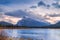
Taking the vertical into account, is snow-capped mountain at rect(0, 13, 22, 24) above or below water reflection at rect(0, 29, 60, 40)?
above

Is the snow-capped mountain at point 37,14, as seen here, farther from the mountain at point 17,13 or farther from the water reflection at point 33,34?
the water reflection at point 33,34

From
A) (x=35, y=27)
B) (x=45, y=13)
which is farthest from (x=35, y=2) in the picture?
(x=35, y=27)

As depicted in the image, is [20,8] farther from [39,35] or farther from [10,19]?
[39,35]

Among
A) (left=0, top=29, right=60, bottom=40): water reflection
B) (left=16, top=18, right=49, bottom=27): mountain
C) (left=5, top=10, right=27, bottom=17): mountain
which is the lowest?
(left=0, top=29, right=60, bottom=40): water reflection

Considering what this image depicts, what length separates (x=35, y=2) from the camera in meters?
1.59

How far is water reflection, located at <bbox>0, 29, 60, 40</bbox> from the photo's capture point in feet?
5.00

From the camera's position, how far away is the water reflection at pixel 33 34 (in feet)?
5.00

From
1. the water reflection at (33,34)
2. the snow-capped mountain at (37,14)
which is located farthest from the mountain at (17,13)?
the water reflection at (33,34)

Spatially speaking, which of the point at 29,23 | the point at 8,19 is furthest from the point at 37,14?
the point at 8,19

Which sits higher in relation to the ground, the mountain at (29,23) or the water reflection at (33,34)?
the mountain at (29,23)

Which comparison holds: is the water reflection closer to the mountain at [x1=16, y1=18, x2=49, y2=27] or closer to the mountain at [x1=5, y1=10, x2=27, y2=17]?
the mountain at [x1=16, y1=18, x2=49, y2=27]

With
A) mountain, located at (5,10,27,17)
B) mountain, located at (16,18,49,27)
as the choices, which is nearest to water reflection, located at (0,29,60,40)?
mountain, located at (16,18,49,27)

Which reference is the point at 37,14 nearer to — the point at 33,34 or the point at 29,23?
the point at 29,23

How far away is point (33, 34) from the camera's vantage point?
1.54m
